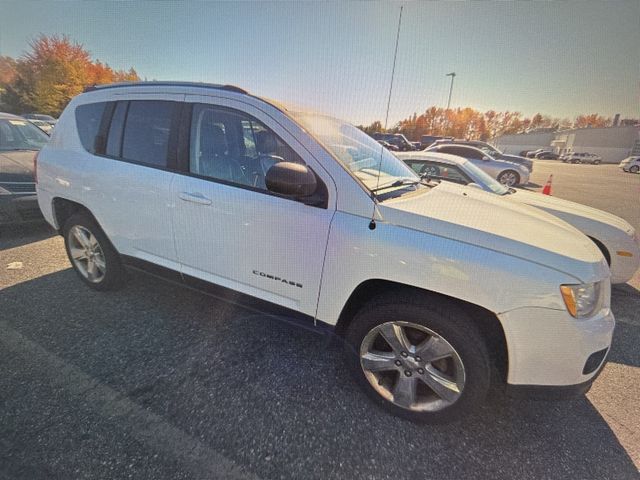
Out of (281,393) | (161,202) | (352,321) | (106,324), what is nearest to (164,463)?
(281,393)

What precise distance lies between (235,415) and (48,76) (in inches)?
1585

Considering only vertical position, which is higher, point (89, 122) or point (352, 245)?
point (89, 122)

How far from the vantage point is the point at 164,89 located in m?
2.46

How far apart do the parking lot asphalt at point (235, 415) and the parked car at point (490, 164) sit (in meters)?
8.96

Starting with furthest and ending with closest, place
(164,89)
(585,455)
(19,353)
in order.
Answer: (164,89) → (19,353) → (585,455)

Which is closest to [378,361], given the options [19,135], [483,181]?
[483,181]

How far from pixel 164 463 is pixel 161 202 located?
1.70 m

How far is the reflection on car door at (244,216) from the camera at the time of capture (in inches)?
75.7

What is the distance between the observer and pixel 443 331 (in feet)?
5.62

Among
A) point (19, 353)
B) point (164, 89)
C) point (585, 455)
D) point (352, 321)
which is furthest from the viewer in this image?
point (164, 89)

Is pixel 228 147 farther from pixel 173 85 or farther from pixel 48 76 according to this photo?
pixel 48 76

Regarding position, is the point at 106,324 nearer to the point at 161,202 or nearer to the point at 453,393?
the point at 161,202

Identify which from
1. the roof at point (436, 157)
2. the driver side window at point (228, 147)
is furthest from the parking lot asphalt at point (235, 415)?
the roof at point (436, 157)

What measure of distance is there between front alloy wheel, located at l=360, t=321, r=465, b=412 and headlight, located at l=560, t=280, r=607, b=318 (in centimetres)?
61
